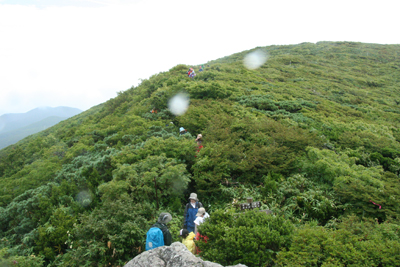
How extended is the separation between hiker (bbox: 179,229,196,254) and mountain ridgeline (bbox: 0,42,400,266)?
1.02 feet

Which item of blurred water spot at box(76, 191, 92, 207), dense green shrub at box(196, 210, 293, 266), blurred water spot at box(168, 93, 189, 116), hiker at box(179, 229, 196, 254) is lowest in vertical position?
hiker at box(179, 229, 196, 254)

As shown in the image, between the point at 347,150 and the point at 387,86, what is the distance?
77.7ft

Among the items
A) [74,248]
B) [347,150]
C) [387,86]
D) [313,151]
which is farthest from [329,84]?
[74,248]

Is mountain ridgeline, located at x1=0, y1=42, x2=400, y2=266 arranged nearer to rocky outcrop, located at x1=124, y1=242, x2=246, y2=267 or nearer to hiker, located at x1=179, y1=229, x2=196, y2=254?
hiker, located at x1=179, y1=229, x2=196, y2=254

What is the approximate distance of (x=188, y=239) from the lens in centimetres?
471

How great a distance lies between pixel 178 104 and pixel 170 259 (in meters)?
10.1

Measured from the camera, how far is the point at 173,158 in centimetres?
711

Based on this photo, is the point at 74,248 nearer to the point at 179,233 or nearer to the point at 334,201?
the point at 179,233

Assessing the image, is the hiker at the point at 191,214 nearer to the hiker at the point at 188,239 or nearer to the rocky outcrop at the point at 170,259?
the hiker at the point at 188,239

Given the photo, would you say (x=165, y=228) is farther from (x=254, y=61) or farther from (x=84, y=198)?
(x=254, y=61)

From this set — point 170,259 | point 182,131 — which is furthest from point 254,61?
point 170,259

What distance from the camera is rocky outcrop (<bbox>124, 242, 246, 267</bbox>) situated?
9.94ft

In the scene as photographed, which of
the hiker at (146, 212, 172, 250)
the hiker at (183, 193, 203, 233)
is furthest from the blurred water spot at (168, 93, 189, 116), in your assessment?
the hiker at (146, 212, 172, 250)

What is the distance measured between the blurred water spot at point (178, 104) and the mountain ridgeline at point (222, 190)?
0.40 metres
